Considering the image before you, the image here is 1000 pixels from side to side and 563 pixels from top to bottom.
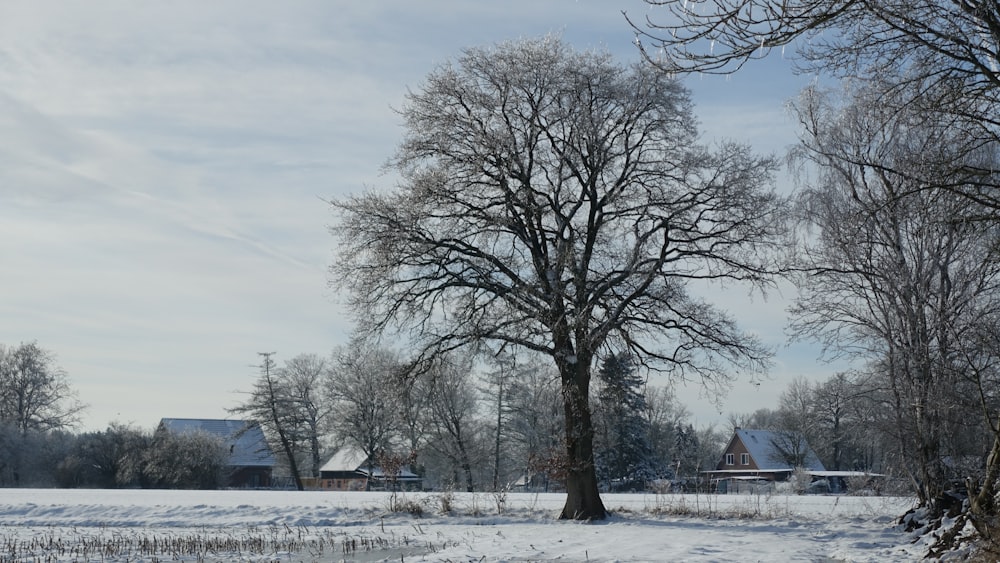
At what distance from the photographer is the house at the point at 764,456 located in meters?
69.7

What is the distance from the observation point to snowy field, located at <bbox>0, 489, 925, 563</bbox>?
13.9 metres

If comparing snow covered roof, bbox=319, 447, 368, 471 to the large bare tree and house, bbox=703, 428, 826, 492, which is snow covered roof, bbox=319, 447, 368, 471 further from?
house, bbox=703, 428, 826, 492

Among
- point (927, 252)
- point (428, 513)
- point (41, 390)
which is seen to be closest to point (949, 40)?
point (927, 252)

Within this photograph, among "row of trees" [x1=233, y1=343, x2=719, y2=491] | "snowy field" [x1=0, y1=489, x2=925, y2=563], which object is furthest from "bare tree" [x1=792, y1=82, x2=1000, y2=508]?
"row of trees" [x1=233, y1=343, x2=719, y2=491]

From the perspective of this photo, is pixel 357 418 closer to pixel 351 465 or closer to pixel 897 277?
pixel 351 465

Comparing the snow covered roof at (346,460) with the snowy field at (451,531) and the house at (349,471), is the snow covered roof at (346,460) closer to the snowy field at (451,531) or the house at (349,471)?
the house at (349,471)

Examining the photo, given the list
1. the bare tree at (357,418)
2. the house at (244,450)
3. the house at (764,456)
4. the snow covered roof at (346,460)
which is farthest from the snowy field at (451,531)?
the house at (764,456)

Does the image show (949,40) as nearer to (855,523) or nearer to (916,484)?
(916,484)

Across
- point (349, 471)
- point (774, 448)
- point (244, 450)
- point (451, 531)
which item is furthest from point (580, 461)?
point (774, 448)

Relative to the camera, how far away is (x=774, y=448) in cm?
7425

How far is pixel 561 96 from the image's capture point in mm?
20031

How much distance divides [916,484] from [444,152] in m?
12.1

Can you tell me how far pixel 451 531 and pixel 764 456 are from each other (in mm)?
60684

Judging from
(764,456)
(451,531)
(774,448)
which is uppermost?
(774,448)
